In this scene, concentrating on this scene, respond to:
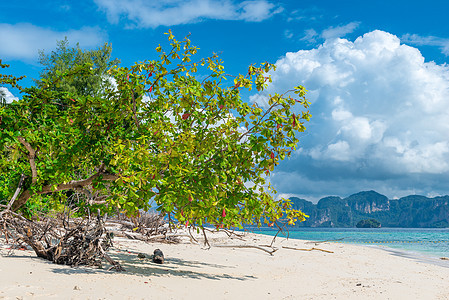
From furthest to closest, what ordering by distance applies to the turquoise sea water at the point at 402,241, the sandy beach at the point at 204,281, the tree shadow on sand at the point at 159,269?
the turquoise sea water at the point at 402,241 → the tree shadow on sand at the point at 159,269 → the sandy beach at the point at 204,281

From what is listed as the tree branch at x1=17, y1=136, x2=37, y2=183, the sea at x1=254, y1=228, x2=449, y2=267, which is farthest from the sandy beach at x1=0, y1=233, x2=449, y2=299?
the tree branch at x1=17, y1=136, x2=37, y2=183

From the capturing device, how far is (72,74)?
8992mm

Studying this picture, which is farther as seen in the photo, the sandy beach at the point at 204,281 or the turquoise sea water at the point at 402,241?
the turquoise sea water at the point at 402,241

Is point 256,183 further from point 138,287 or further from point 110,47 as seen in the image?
point 110,47

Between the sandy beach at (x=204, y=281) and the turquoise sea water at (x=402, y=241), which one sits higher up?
the sandy beach at (x=204, y=281)

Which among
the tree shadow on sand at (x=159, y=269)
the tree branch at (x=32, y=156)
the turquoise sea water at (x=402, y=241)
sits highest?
the tree branch at (x=32, y=156)

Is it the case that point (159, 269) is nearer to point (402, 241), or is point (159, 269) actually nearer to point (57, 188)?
point (57, 188)

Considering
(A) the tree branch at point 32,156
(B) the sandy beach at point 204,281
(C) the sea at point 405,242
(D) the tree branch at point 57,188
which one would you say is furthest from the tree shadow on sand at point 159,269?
(A) the tree branch at point 32,156

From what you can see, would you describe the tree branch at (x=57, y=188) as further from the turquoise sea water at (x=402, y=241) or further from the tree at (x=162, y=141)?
the turquoise sea water at (x=402, y=241)

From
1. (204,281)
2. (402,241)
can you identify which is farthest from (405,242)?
(204,281)

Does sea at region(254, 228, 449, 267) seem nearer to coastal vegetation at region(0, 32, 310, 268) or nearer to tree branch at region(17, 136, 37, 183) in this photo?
coastal vegetation at region(0, 32, 310, 268)

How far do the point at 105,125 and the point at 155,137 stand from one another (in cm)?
141

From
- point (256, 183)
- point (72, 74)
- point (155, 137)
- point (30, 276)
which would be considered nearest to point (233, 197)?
point (256, 183)

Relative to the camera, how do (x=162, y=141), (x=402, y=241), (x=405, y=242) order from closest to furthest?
(x=162, y=141), (x=405, y=242), (x=402, y=241)
